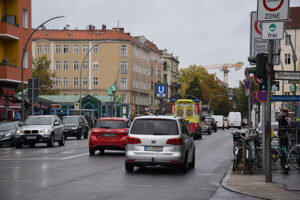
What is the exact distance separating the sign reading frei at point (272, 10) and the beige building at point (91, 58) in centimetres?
10099

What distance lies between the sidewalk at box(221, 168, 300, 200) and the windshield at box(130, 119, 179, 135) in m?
2.07

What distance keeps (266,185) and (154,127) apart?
4710 mm

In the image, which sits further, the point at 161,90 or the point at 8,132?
the point at 161,90

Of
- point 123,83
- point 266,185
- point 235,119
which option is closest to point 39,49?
point 123,83

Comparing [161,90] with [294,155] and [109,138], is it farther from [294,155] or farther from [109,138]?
[294,155]

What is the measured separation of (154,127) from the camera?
1750cm

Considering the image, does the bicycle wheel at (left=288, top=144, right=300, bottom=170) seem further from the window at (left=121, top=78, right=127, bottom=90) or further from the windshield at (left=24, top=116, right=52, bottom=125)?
the window at (left=121, top=78, right=127, bottom=90)

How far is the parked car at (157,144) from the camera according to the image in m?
17.1


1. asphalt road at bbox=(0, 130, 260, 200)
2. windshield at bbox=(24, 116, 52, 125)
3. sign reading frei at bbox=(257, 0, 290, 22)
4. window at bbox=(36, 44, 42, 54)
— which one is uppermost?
window at bbox=(36, 44, 42, 54)

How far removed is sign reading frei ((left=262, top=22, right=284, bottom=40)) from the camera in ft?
45.3

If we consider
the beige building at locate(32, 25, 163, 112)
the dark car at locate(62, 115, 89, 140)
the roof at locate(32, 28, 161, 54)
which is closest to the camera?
the dark car at locate(62, 115, 89, 140)

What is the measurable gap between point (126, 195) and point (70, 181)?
297 centimetres

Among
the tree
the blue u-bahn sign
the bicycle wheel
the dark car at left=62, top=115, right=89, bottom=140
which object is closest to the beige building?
the tree

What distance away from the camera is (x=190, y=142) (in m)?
19.0
